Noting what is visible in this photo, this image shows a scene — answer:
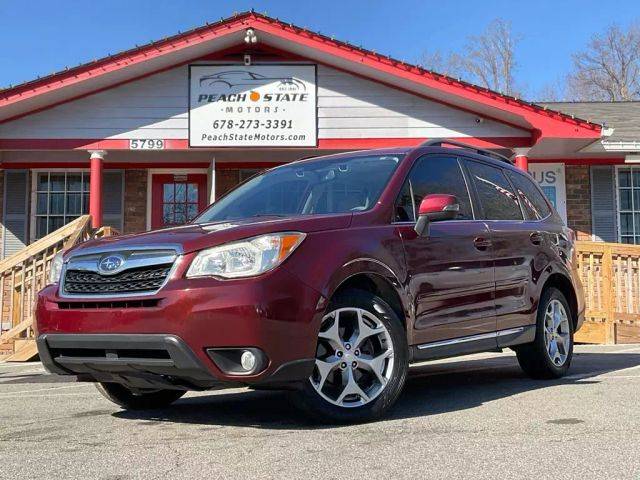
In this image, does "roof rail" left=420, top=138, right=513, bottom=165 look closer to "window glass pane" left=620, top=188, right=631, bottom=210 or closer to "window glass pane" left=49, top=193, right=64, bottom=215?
"window glass pane" left=620, top=188, right=631, bottom=210

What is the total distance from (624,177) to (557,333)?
852 cm

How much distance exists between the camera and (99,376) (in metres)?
3.94

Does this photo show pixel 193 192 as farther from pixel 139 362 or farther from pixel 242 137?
pixel 139 362

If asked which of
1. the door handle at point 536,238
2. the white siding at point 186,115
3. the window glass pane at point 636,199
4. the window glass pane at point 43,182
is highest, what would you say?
the white siding at point 186,115

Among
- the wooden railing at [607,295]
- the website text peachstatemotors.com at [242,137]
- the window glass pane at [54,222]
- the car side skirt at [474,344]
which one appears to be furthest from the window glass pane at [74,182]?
the car side skirt at [474,344]

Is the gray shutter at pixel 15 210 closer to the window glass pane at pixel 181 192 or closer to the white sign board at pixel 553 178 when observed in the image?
the window glass pane at pixel 181 192

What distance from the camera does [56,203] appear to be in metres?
13.0

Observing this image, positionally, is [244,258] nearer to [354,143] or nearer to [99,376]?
[99,376]

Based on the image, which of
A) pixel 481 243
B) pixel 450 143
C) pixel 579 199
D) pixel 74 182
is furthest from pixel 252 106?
pixel 481 243

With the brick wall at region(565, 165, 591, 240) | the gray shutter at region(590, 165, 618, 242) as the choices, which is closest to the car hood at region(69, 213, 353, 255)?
the brick wall at region(565, 165, 591, 240)

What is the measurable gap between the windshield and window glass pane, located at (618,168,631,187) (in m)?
9.90

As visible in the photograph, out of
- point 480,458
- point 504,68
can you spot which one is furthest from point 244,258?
point 504,68

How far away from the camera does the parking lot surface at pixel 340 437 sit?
3033 mm

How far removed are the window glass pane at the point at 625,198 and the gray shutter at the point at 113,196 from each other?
933 centimetres
